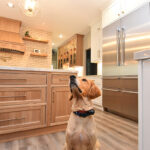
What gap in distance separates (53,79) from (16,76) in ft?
1.68

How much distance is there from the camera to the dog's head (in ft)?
3.17

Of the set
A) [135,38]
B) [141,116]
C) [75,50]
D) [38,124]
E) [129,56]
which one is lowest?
[38,124]

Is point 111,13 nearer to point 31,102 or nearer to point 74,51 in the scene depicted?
point 74,51

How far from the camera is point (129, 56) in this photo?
2.45m

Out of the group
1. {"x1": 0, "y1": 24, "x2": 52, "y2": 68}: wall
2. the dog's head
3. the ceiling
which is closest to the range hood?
the ceiling

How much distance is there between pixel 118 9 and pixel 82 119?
276cm

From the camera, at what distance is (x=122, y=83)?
2.58 meters

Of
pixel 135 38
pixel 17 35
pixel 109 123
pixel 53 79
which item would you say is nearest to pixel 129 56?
pixel 135 38

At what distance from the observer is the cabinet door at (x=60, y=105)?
180 cm

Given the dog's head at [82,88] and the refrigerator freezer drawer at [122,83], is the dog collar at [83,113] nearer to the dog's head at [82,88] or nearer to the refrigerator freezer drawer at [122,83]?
the dog's head at [82,88]

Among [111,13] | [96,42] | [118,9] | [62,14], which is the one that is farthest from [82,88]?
[62,14]

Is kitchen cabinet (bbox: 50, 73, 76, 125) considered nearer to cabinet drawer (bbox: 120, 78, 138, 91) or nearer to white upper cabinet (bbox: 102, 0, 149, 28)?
cabinet drawer (bbox: 120, 78, 138, 91)

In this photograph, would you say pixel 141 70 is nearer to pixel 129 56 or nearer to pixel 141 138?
pixel 141 138

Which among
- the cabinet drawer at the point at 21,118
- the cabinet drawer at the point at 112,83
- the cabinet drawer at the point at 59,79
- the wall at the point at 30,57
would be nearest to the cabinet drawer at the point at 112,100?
→ the cabinet drawer at the point at 112,83
